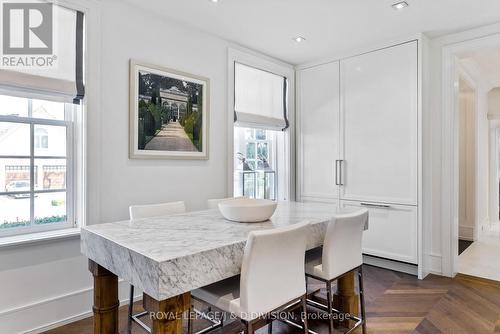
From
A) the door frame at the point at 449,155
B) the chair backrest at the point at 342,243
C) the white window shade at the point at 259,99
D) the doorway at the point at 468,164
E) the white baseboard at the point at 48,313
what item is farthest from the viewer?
the doorway at the point at 468,164

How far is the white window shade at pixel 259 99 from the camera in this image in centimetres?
379

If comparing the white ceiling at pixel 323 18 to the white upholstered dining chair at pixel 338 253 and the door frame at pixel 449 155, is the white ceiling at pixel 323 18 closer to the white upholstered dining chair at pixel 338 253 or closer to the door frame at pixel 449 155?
the door frame at pixel 449 155

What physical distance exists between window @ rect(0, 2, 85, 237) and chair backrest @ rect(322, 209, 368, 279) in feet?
6.39

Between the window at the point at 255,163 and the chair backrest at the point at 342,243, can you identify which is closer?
the chair backrest at the point at 342,243

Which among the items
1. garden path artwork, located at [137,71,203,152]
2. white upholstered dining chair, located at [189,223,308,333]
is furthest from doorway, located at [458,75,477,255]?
white upholstered dining chair, located at [189,223,308,333]

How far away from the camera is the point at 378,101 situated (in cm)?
365

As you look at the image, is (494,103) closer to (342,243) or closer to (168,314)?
(342,243)

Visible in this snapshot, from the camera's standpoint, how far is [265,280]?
1.54m

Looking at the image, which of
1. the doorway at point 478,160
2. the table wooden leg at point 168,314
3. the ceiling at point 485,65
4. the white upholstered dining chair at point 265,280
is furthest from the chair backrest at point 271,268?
the ceiling at point 485,65

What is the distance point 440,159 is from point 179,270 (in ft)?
10.6

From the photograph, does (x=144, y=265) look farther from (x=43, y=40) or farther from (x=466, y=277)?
(x=466, y=277)

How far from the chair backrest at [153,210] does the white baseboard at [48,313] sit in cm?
86

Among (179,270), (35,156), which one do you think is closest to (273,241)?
(179,270)

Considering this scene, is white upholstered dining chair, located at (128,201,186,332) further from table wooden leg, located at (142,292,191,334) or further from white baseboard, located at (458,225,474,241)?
white baseboard, located at (458,225,474,241)
